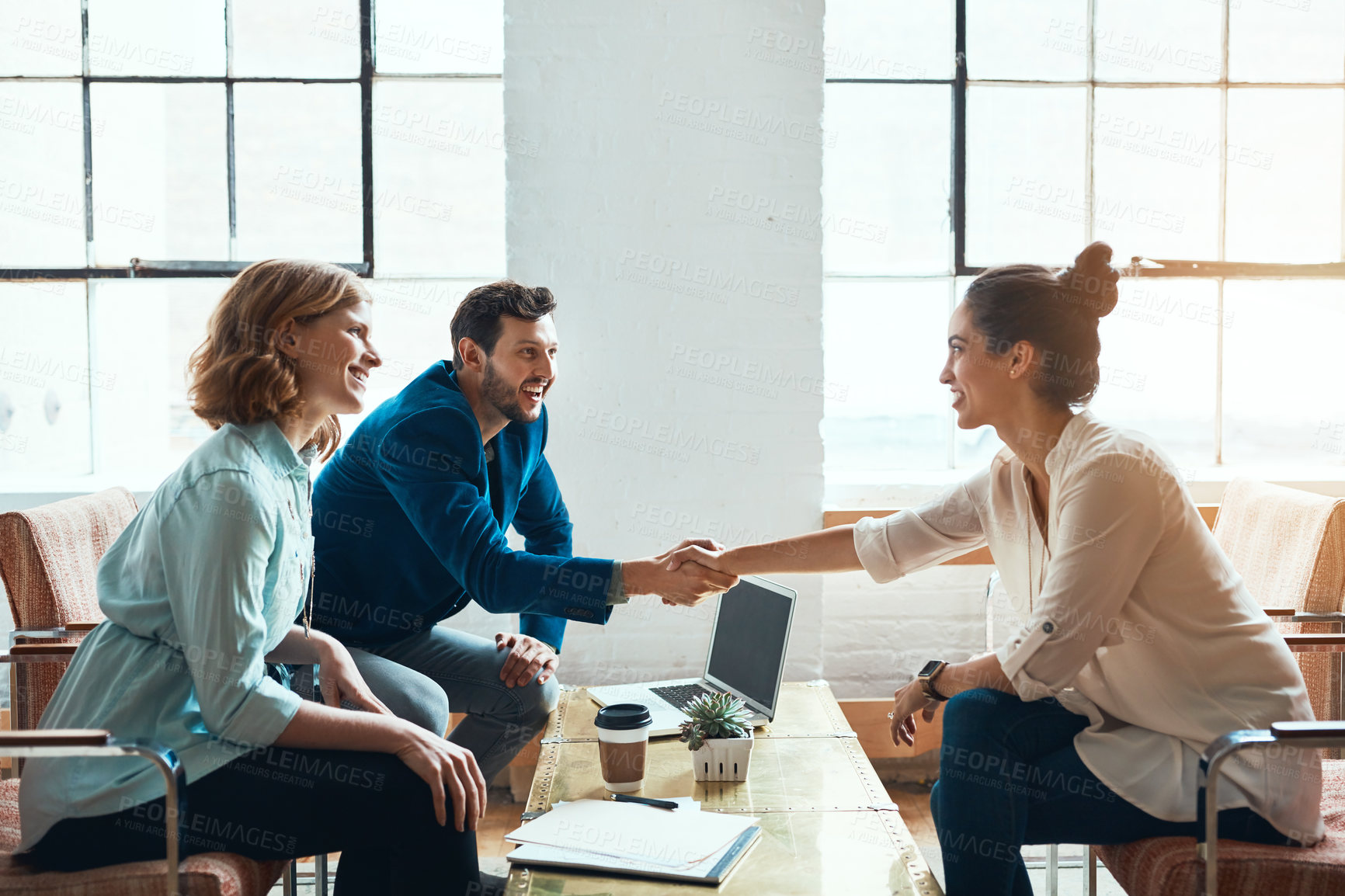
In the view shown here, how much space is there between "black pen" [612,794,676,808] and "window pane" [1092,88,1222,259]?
2.47 m

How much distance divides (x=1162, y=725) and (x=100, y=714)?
5.08 feet

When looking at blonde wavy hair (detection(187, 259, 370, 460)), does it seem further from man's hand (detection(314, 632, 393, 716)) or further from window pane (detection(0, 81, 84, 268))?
window pane (detection(0, 81, 84, 268))

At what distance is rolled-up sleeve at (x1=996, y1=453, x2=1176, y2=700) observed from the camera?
1530mm

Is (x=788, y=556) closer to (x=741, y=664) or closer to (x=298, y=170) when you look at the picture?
(x=741, y=664)

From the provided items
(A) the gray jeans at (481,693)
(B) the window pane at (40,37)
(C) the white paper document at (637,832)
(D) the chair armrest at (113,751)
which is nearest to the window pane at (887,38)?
(A) the gray jeans at (481,693)

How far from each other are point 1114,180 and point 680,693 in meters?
2.24

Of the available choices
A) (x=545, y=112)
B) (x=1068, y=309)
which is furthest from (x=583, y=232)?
(x=1068, y=309)

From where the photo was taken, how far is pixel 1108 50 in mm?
3211

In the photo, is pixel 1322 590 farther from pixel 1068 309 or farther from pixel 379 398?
pixel 379 398

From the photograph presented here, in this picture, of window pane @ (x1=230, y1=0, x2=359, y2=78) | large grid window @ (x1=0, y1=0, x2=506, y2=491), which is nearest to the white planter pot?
large grid window @ (x1=0, y1=0, x2=506, y2=491)

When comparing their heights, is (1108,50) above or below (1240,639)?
above

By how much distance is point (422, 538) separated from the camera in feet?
7.13

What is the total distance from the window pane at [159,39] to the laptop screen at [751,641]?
7.62ft

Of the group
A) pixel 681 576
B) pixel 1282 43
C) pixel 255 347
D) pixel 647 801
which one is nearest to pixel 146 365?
pixel 255 347
